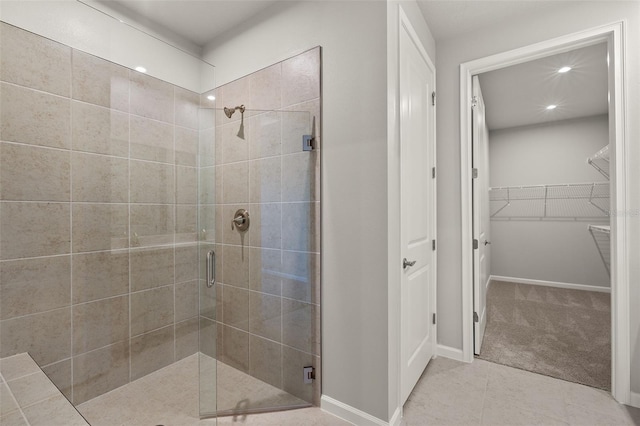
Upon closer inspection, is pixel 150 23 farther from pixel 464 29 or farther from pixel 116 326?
pixel 464 29

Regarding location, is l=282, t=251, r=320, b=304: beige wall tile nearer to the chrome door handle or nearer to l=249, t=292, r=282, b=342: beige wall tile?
→ l=249, t=292, r=282, b=342: beige wall tile

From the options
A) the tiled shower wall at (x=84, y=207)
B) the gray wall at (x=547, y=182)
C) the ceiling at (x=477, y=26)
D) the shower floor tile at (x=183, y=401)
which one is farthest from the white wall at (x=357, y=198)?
the gray wall at (x=547, y=182)

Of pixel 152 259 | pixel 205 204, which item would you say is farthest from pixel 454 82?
pixel 152 259

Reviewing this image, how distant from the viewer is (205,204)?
164cm

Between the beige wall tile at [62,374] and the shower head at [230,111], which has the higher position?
the shower head at [230,111]

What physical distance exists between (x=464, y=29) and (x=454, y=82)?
0.39m

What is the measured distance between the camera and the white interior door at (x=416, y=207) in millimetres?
1702

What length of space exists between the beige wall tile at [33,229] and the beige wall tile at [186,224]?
1.72 feet

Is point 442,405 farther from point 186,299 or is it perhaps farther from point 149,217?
point 149,217

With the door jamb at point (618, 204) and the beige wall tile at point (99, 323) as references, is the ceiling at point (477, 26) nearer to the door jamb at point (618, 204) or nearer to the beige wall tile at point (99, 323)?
the door jamb at point (618, 204)

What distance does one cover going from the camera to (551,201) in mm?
4391

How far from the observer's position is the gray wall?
4082 millimetres

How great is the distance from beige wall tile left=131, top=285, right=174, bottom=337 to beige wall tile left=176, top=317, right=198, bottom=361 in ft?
0.28

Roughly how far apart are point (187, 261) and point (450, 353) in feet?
7.05
